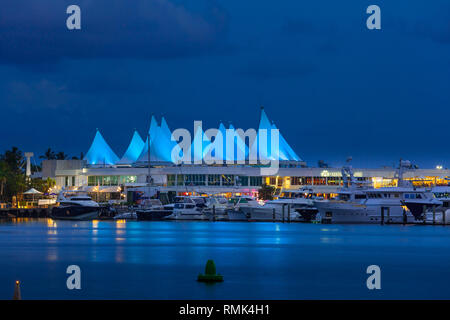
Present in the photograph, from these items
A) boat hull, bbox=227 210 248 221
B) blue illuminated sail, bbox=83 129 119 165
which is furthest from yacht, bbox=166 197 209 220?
blue illuminated sail, bbox=83 129 119 165

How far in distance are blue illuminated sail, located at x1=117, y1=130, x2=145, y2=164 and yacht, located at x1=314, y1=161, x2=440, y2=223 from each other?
77.7 m

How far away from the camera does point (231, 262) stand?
161 ft

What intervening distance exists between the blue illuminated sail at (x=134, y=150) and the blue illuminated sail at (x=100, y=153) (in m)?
4.92

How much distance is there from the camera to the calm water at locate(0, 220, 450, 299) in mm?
36656

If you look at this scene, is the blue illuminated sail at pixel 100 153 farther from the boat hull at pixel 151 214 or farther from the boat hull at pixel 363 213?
the boat hull at pixel 363 213

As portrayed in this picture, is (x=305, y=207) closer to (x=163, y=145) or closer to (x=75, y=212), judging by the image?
(x=75, y=212)

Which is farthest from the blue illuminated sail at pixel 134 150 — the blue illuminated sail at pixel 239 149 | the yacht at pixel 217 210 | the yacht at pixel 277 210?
the yacht at pixel 277 210

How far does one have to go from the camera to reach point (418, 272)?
44781 mm

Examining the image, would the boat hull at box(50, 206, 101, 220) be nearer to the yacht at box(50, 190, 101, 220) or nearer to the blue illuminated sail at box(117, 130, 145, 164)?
the yacht at box(50, 190, 101, 220)

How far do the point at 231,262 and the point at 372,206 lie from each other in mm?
33850

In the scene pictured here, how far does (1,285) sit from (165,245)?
25488mm

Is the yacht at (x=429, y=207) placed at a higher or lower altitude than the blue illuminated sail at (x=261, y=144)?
lower

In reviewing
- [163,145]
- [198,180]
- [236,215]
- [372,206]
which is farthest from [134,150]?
[372,206]

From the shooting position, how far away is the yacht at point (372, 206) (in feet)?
261
